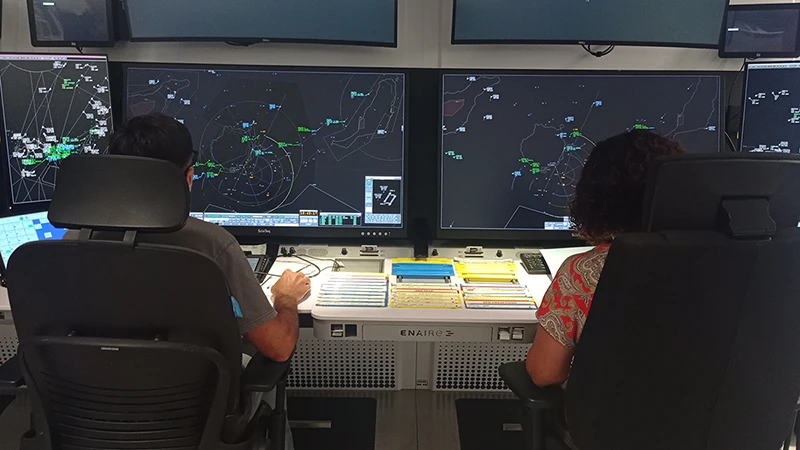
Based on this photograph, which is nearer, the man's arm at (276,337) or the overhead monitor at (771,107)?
the man's arm at (276,337)

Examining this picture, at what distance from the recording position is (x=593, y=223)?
1221 millimetres

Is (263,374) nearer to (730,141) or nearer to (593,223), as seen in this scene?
(593,223)

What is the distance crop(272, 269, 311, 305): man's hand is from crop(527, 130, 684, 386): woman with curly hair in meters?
0.70

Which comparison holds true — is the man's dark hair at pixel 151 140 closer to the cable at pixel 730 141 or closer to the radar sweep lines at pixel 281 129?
the radar sweep lines at pixel 281 129

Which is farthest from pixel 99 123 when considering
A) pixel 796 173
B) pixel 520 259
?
pixel 796 173

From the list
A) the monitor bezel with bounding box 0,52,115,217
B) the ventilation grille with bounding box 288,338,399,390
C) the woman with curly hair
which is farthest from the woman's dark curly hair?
the monitor bezel with bounding box 0,52,115,217

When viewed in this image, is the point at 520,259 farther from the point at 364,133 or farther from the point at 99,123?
the point at 99,123

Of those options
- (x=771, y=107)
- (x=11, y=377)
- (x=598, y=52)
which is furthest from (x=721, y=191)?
(x=11, y=377)

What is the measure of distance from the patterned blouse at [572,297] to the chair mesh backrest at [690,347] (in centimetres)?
11

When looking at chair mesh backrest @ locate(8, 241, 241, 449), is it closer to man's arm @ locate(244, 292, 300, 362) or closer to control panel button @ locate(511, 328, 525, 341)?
man's arm @ locate(244, 292, 300, 362)

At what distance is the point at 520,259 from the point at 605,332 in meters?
1.03

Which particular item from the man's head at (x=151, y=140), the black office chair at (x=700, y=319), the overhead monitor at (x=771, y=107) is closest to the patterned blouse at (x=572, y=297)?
the black office chair at (x=700, y=319)

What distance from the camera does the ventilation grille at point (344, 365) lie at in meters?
2.32

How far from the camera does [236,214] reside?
2.01 m
